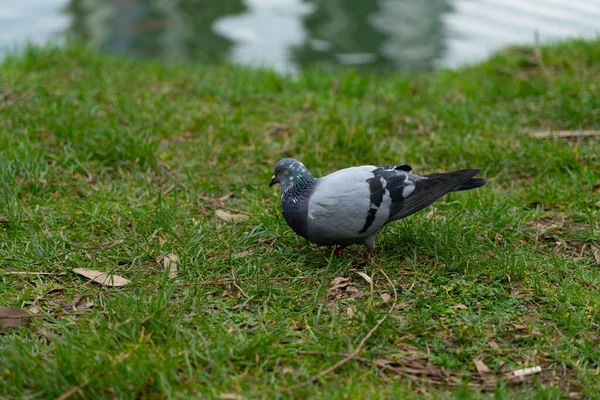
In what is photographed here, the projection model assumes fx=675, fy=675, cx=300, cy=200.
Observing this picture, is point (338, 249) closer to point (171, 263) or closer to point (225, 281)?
point (225, 281)

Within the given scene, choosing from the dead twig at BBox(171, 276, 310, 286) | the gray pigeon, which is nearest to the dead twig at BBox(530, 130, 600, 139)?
the gray pigeon

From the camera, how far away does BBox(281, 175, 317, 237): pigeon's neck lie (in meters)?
3.45

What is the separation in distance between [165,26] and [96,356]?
26.1 ft

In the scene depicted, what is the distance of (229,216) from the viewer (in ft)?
13.6

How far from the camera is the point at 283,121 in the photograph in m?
5.69

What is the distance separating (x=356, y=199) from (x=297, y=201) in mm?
323

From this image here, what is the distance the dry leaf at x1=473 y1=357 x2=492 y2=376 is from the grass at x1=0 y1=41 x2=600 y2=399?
4cm

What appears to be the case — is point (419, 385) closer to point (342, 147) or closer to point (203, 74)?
point (342, 147)

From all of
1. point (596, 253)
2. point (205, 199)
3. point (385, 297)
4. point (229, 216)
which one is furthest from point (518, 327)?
point (205, 199)

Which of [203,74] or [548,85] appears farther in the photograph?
[203,74]

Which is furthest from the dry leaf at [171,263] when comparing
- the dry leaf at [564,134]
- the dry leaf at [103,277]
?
the dry leaf at [564,134]

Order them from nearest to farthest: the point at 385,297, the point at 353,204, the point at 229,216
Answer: the point at 385,297 → the point at 353,204 → the point at 229,216

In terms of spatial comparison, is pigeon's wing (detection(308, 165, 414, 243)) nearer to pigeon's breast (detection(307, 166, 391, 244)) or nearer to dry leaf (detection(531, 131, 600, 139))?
pigeon's breast (detection(307, 166, 391, 244))

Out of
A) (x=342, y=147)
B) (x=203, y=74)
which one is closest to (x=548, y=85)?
(x=342, y=147)
